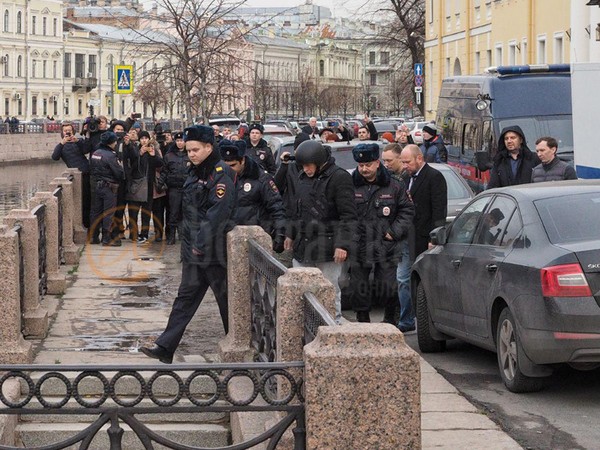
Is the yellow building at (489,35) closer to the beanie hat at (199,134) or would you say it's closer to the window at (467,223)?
the window at (467,223)

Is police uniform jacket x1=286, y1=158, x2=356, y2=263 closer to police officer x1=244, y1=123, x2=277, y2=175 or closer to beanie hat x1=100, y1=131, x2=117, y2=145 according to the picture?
police officer x1=244, y1=123, x2=277, y2=175

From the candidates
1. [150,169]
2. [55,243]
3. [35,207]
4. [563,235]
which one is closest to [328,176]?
[563,235]

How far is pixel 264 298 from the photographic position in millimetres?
8797

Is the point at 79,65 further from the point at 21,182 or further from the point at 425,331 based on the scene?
the point at 425,331

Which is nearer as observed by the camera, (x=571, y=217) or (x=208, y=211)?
(x=571, y=217)

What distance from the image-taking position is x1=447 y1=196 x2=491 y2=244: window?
1101cm

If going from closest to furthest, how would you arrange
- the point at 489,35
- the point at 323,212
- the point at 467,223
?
the point at 323,212, the point at 467,223, the point at 489,35

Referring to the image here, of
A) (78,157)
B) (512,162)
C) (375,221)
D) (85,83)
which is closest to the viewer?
(375,221)

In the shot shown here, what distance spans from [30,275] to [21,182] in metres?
37.6

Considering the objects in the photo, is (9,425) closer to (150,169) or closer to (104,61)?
(150,169)

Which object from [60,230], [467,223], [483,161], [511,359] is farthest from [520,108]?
[511,359]

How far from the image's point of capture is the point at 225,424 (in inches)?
365

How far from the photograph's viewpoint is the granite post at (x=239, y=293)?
9883 millimetres

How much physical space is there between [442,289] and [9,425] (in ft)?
13.3
